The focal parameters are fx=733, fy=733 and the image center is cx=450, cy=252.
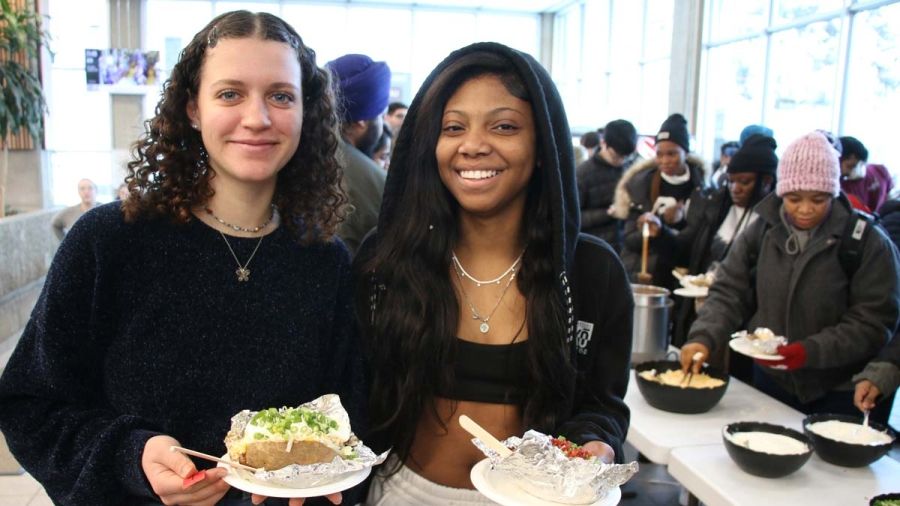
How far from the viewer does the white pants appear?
1.42 metres

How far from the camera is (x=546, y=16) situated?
15.1 metres

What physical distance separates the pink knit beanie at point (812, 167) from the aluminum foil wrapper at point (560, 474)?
172 centimetres

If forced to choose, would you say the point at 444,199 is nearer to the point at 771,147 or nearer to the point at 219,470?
the point at 219,470

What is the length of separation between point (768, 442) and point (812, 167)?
1.04m

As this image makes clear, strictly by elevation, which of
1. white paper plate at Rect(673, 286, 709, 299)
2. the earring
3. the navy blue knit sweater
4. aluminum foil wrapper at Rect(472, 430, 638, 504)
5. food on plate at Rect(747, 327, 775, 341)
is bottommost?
white paper plate at Rect(673, 286, 709, 299)

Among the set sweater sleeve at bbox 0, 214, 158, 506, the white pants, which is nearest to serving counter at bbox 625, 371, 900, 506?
the white pants

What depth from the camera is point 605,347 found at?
5.19 feet

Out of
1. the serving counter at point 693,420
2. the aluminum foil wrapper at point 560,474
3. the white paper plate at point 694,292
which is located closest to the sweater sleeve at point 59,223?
the white paper plate at point 694,292

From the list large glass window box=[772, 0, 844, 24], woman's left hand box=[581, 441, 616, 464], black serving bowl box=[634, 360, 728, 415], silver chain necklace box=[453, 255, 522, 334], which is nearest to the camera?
woman's left hand box=[581, 441, 616, 464]

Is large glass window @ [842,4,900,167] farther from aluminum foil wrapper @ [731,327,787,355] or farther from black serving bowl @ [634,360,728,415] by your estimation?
black serving bowl @ [634,360,728,415]

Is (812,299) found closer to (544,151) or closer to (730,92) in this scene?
(544,151)

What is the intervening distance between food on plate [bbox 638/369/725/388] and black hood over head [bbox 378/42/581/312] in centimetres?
102

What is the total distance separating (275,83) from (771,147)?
308cm

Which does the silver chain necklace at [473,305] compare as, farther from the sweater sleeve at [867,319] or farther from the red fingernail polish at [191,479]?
the sweater sleeve at [867,319]
